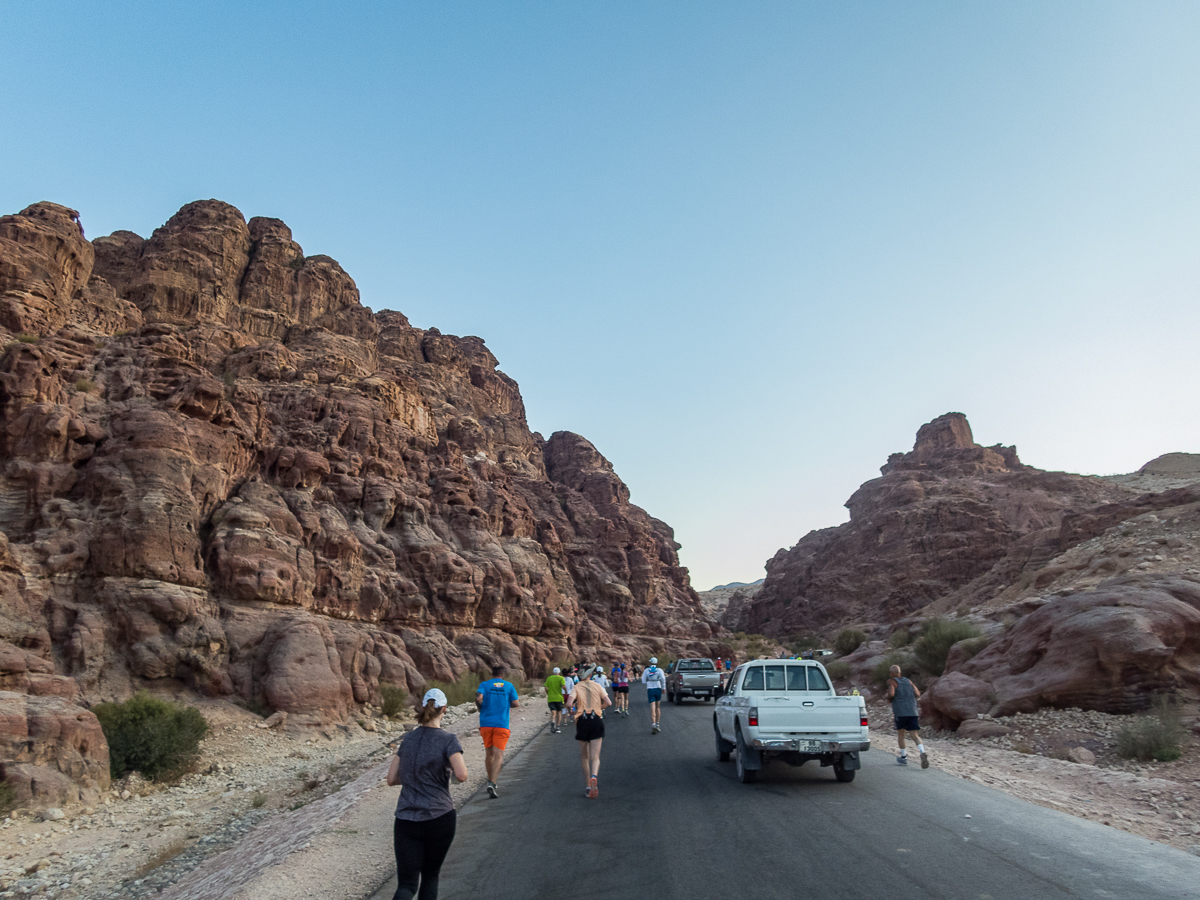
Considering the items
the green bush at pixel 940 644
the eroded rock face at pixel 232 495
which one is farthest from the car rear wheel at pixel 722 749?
the eroded rock face at pixel 232 495

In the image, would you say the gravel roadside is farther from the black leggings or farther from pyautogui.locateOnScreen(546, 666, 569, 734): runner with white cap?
pyautogui.locateOnScreen(546, 666, 569, 734): runner with white cap

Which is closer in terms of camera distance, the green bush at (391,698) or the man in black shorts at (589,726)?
the man in black shorts at (589,726)

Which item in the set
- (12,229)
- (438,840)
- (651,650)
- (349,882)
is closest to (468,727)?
(349,882)

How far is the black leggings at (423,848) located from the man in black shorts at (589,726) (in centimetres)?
560

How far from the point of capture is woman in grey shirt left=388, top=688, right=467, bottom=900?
526cm

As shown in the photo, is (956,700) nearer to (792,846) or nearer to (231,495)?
(792,846)

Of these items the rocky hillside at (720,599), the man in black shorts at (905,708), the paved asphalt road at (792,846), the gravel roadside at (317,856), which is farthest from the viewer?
the rocky hillside at (720,599)

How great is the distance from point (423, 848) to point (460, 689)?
28.3 meters

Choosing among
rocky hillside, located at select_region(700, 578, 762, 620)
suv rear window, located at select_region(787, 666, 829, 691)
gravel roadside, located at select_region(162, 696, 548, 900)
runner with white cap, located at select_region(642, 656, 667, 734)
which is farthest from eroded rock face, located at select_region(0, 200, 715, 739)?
rocky hillside, located at select_region(700, 578, 762, 620)

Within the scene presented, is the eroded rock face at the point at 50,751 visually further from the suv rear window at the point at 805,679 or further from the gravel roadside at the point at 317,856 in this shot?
the suv rear window at the point at 805,679

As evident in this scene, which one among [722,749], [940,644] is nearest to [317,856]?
[722,749]

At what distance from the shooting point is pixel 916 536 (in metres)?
75.2

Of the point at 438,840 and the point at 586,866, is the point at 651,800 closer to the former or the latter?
the point at 586,866

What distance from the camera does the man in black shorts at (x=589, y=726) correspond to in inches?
427
